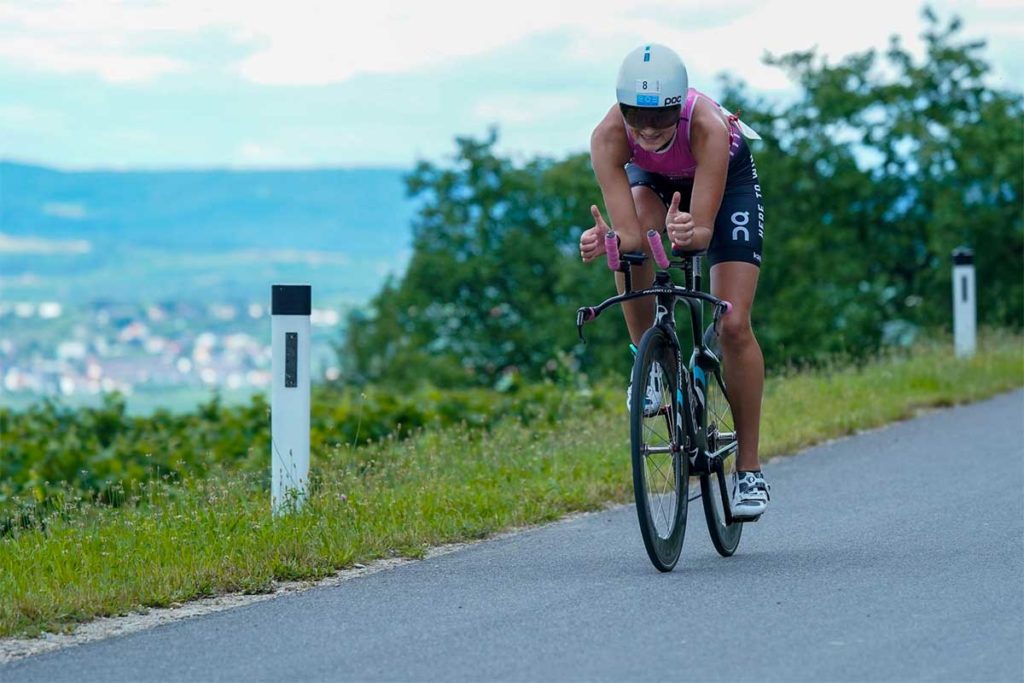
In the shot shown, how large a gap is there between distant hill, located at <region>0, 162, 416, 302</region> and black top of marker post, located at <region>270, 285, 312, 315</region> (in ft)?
433

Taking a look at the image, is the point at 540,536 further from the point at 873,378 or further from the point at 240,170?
the point at 240,170

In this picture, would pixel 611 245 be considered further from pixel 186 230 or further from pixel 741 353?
pixel 186 230

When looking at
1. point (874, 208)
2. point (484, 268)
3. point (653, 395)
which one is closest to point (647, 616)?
point (653, 395)

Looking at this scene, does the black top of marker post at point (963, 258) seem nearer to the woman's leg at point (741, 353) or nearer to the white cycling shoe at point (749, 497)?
the woman's leg at point (741, 353)

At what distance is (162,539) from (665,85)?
A: 278cm

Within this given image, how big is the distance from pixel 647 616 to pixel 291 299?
8.77 feet

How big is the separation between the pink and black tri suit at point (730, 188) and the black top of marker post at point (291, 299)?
5.33 feet

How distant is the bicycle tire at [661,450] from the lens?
5863 millimetres

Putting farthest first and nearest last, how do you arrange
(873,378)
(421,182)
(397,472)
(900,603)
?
(421,182) < (873,378) < (397,472) < (900,603)

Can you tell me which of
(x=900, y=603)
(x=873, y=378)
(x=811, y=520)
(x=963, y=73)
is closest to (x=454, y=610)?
(x=900, y=603)

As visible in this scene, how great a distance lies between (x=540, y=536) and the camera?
721 centimetres

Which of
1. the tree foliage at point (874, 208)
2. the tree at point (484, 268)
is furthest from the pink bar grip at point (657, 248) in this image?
the tree at point (484, 268)

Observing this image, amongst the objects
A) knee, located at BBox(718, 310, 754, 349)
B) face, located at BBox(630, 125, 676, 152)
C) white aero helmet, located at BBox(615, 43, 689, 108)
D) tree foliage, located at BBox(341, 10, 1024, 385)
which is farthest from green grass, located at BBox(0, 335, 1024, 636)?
tree foliage, located at BBox(341, 10, 1024, 385)

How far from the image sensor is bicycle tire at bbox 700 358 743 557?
251 inches
